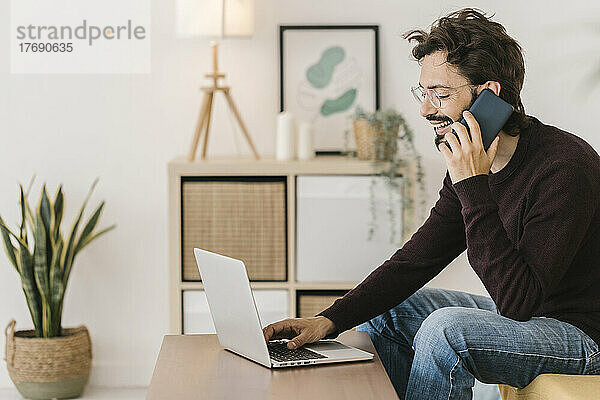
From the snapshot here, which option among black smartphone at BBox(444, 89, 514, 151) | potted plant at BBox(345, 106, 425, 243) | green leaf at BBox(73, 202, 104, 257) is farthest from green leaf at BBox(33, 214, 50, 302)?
black smartphone at BBox(444, 89, 514, 151)

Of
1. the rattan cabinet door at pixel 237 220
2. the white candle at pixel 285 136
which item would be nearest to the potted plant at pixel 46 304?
the rattan cabinet door at pixel 237 220

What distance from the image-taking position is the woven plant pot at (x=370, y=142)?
3367 millimetres

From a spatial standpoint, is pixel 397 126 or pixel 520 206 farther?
pixel 397 126

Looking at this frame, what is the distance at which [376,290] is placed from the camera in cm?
226

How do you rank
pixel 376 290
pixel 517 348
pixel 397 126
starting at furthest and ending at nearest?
1. pixel 397 126
2. pixel 376 290
3. pixel 517 348

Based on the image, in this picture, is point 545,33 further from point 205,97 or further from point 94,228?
point 94,228

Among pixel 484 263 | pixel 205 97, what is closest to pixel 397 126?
pixel 205 97

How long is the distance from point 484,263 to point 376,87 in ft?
6.06

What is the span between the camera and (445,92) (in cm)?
213

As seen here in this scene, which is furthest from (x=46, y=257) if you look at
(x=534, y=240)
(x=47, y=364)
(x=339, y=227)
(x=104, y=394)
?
(x=534, y=240)

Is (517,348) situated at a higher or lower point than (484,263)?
lower

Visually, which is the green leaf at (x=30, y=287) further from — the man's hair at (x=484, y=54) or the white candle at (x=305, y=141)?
the man's hair at (x=484, y=54)

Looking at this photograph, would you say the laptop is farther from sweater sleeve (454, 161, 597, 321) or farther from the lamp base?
the lamp base

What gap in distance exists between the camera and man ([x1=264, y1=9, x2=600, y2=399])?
6.20ft
